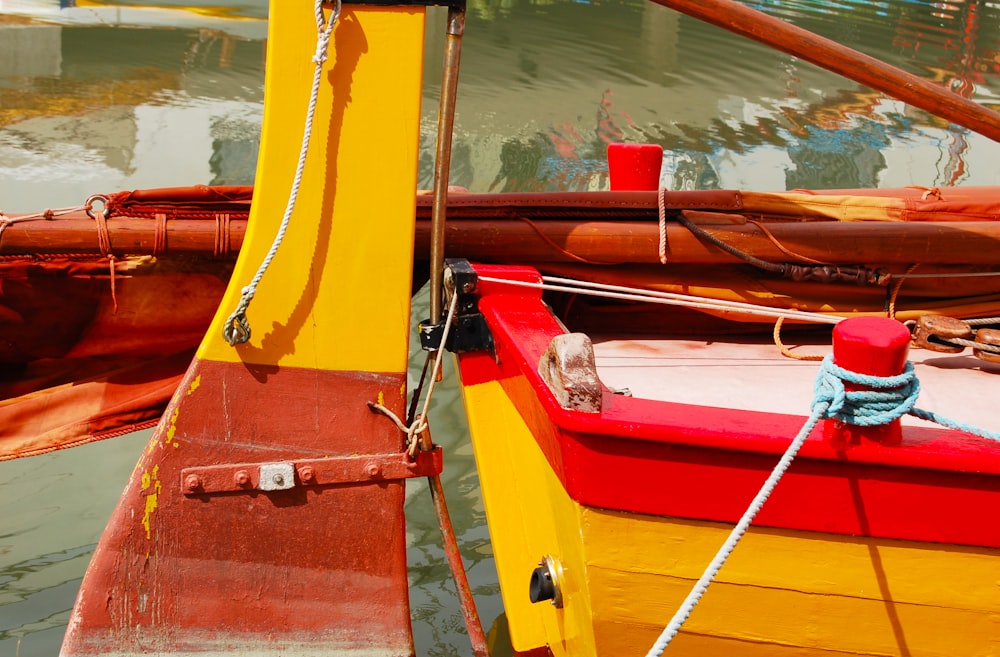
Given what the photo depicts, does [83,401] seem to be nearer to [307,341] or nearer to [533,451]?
[307,341]

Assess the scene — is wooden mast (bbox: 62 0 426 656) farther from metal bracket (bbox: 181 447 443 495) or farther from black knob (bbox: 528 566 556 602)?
black knob (bbox: 528 566 556 602)

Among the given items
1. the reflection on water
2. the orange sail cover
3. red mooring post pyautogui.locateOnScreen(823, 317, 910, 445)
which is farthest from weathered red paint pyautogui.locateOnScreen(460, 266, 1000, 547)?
the reflection on water

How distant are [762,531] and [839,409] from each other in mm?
321

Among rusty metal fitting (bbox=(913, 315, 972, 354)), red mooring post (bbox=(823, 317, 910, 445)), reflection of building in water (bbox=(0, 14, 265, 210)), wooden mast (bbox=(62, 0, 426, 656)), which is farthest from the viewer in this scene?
reflection of building in water (bbox=(0, 14, 265, 210))

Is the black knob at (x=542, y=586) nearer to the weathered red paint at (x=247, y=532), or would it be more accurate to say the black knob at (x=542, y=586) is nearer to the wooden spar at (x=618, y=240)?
the weathered red paint at (x=247, y=532)

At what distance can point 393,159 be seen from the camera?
212 centimetres

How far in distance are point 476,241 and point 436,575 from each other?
4.58ft

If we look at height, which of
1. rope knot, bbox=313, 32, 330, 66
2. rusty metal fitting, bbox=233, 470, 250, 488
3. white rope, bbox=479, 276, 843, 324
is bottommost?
rusty metal fitting, bbox=233, 470, 250, 488

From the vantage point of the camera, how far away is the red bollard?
2.81m

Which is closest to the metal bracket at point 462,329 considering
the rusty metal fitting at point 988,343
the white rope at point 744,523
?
the white rope at point 744,523

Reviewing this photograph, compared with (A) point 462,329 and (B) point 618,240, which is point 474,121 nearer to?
(B) point 618,240

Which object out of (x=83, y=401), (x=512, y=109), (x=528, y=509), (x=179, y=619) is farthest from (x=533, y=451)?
(x=512, y=109)

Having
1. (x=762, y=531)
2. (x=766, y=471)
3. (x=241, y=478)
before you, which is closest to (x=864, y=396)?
(x=766, y=471)

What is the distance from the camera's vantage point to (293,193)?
2088 mm
